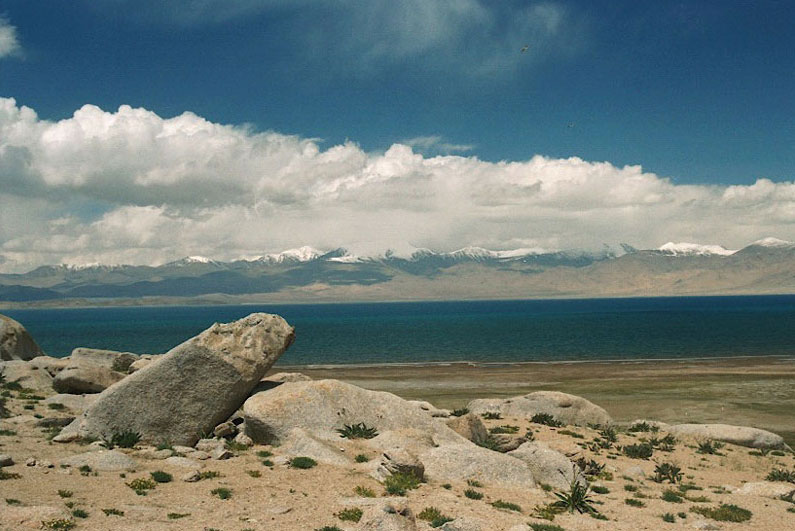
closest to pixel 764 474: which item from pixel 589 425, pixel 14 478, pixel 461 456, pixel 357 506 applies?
pixel 589 425

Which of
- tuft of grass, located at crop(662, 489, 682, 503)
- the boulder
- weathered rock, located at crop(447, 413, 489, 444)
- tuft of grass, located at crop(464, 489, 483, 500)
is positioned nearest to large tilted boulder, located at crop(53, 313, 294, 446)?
weathered rock, located at crop(447, 413, 489, 444)

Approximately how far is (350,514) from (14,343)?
47704mm

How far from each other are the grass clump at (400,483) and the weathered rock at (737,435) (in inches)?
986

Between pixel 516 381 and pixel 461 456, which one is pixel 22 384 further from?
pixel 516 381

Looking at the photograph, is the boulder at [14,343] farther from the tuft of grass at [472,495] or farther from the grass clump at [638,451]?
the grass clump at [638,451]

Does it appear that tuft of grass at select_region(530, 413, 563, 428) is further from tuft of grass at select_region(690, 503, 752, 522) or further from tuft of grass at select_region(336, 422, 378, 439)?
tuft of grass at select_region(336, 422, 378, 439)

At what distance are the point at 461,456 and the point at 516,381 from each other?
59.4m

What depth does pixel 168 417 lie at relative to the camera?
82.4 feet

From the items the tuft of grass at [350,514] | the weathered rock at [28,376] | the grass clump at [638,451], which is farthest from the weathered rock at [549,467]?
the weathered rock at [28,376]

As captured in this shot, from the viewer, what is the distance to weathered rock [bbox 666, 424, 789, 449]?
36625 millimetres

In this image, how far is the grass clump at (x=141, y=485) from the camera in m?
18.2

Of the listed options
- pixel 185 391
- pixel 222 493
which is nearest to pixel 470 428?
pixel 222 493

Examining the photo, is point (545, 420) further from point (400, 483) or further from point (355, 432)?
point (400, 483)

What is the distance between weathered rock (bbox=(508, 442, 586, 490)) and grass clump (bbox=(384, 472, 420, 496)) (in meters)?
5.94
